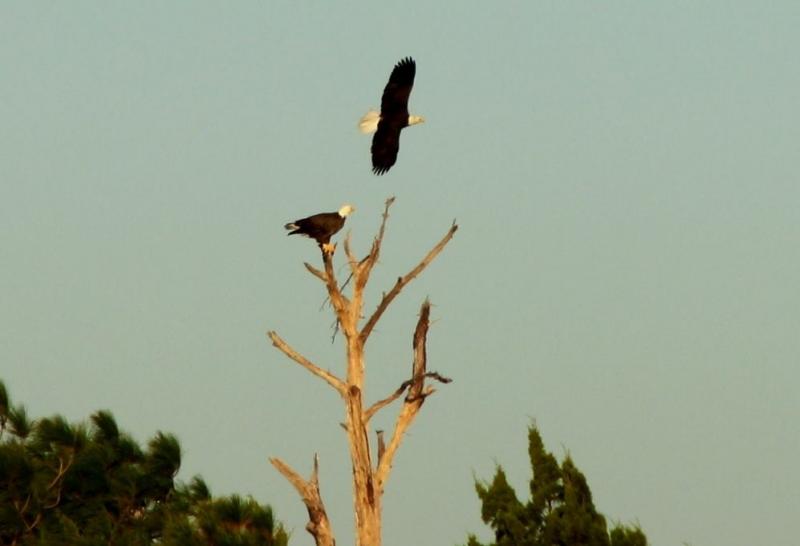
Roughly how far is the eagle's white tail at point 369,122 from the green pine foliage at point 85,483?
432 cm

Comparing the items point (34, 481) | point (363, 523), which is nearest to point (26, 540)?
point (34, 481)

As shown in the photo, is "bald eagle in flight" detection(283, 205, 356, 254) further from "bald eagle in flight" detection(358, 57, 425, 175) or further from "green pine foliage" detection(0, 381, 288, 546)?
"green pine foliage" detection(0, 381, 288, 546)

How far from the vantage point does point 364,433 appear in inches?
883

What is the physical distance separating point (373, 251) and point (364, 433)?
2014mm

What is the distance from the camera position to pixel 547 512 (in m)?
27.8

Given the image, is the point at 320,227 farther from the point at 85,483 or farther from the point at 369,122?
the point at 85,483

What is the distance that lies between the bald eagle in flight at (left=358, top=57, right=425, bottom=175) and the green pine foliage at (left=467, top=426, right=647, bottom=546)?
640 centimetres

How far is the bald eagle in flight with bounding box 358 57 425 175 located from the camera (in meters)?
22.7

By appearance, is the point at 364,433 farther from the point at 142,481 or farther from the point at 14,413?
the point at 14,413

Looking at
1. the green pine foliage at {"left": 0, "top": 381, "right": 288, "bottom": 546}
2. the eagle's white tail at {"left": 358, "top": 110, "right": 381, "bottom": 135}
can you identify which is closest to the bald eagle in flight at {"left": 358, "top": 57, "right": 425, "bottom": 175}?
the eagle's white tail at {"left": 358, "top": 110, "right": 381, "bottom": 135}

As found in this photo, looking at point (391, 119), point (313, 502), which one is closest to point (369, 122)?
point (391, 119)

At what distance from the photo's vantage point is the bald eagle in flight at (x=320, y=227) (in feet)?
71.5

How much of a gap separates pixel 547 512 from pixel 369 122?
721 centimetres

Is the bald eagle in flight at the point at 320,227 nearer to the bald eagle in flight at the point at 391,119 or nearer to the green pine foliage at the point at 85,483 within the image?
the bald eagle in flight at the point at 391,119
